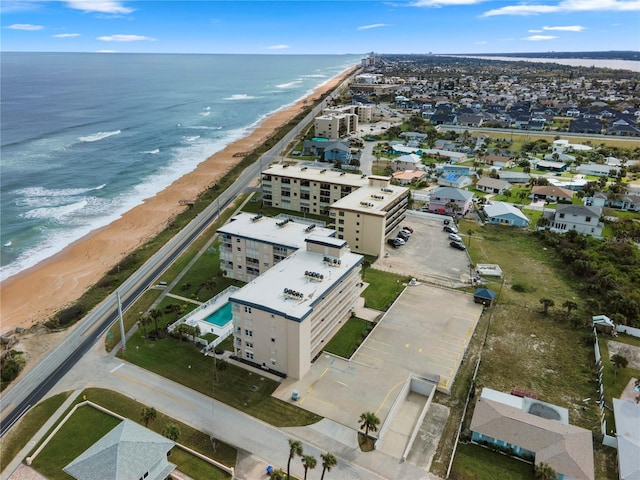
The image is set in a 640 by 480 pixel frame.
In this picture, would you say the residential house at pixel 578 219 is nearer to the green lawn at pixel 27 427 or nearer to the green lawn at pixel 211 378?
the green lawn at pixel 211 378

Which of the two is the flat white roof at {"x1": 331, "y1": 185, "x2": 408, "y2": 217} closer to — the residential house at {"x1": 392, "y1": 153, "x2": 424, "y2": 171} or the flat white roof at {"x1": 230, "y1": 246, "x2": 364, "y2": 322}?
the flat white roof at {"x1": 230, "y1": 246, "x2": 364, "y2": 322}

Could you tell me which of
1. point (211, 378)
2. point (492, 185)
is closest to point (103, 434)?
point (211, 378)

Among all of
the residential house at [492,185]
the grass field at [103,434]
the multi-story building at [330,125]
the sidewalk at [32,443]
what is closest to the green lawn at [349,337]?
the grass field at [103,434]

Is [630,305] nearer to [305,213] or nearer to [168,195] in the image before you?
[305,213]

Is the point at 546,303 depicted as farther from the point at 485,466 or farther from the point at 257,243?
the point at 257,243

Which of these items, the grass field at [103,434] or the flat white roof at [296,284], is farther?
the flat white roof at [296,284]

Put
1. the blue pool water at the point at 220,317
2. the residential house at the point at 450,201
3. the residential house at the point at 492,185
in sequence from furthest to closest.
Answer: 1. the residential house at the point at 492,185
2. the residential house at the point at 450,201
3. the blue pool water at the point at 220,317

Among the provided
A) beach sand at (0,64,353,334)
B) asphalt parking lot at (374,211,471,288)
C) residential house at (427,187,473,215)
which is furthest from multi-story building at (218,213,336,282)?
residential house at (427,187,473,215)
